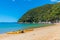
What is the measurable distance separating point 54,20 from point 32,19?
5791cm

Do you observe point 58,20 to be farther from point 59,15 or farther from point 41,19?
point 41,19

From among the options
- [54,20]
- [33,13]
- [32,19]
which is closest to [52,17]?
[54,20]

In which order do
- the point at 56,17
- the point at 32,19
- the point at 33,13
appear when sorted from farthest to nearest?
the point at 33,13 → the point at 32,19 → the point at 56,17

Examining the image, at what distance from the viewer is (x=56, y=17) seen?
11250cm

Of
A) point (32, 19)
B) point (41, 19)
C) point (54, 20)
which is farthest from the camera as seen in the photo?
point (32, 19)

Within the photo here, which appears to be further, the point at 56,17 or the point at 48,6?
the point at 48,6

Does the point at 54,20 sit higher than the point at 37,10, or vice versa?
the point at 37,10

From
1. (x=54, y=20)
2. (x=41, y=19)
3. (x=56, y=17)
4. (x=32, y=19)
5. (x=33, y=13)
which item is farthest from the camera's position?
(x=33, y=13)

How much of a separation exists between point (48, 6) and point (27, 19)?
88.2 feet

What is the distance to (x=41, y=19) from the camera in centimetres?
15338

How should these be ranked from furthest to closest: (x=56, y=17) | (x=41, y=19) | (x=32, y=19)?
(x=32, y=19)
(x=41, y=19)
(x=56, y=17)

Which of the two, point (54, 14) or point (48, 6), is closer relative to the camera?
point (54, 14)

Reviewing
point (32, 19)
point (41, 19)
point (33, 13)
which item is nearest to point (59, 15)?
point (41, 19)

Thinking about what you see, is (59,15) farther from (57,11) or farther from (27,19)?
(27,19)
